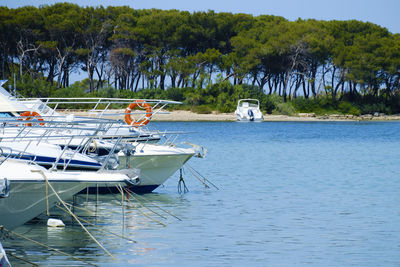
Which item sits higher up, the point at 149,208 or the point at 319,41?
the point at 319,41

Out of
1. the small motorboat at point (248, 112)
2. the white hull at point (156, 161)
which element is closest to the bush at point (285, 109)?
the small motorboat at point (248, 112)

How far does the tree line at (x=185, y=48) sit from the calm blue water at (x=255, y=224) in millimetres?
42823

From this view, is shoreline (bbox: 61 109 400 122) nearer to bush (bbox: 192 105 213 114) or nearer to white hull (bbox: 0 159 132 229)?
bush (bbox: 192 105 213 114)

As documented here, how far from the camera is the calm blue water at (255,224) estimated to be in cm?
1159

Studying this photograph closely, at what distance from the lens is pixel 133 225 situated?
14.0m

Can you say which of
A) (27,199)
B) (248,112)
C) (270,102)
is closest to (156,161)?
(27,199)

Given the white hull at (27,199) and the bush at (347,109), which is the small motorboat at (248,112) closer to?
the bush at (347,109)

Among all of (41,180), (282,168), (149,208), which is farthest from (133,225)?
(282,168)

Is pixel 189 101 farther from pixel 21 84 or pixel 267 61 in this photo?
pixel 21 84

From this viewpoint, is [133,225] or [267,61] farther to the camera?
[267,61]

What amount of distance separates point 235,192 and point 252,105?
4933 centimetres

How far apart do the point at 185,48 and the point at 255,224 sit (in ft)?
192

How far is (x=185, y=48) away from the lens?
7212 cm

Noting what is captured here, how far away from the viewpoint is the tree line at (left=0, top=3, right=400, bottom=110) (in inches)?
2665
